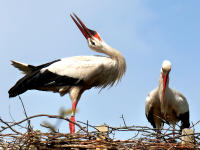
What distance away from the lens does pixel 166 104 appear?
7.30m

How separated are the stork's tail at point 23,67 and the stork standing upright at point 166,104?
1.94 m

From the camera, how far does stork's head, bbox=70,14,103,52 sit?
7187 millimetres

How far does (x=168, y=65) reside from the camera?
7.16 m

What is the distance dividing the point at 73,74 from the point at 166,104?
1.62 metres

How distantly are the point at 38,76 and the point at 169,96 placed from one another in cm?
210

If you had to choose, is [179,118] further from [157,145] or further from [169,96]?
[157,145]

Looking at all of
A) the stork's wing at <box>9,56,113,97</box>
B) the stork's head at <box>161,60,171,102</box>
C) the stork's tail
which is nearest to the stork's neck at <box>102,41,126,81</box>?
the stork's wing at <box>9,56,113,97</box>

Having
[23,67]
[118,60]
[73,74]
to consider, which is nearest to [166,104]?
[118,60]

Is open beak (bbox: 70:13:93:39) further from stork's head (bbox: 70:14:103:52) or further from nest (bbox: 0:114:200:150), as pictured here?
nest (bbox: 0:114:200:150)

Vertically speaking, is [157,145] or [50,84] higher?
[50,84]

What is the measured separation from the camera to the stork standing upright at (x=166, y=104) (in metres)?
7.21

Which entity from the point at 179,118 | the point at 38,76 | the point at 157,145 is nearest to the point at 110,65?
the point at 38,76

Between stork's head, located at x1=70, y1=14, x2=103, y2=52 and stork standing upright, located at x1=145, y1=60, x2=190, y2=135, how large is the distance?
3.46ft

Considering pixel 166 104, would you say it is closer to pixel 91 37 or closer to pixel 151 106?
pixel 151 106
